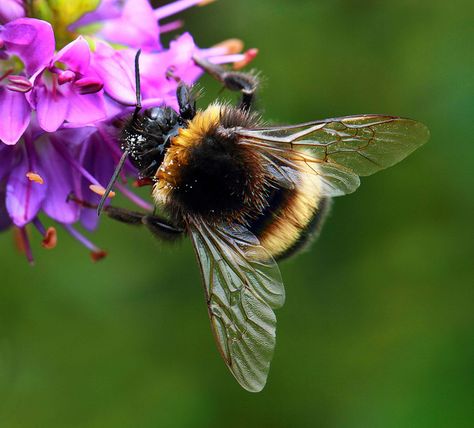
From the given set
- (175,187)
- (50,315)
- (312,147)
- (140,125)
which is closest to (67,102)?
(140,125)

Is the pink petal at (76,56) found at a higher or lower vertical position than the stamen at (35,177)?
higher

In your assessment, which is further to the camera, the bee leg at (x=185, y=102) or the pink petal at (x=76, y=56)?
the bee leg at (x=185, y=102)

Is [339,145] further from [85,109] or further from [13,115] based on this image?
[13,115]

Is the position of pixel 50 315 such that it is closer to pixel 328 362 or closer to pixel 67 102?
pixel 328 362

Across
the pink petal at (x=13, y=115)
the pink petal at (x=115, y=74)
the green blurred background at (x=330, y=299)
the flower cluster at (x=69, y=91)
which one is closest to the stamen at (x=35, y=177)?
the flower cluster at (x=69, y=91)

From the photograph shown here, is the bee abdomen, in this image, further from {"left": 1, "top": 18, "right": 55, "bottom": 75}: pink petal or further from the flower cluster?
{"left": 1, "top": 18, "right": 55, "bottom": 75}: pink petal

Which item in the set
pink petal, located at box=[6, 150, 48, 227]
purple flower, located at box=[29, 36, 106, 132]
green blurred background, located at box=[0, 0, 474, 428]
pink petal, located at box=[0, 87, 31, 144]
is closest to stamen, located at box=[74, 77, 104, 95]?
purple flower, located at box=[29, 36, 106, 132]

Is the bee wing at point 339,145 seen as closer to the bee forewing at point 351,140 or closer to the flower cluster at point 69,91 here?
the bee forewing at point 351,140

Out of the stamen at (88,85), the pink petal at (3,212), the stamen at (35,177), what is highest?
the stamen at (88,85)
